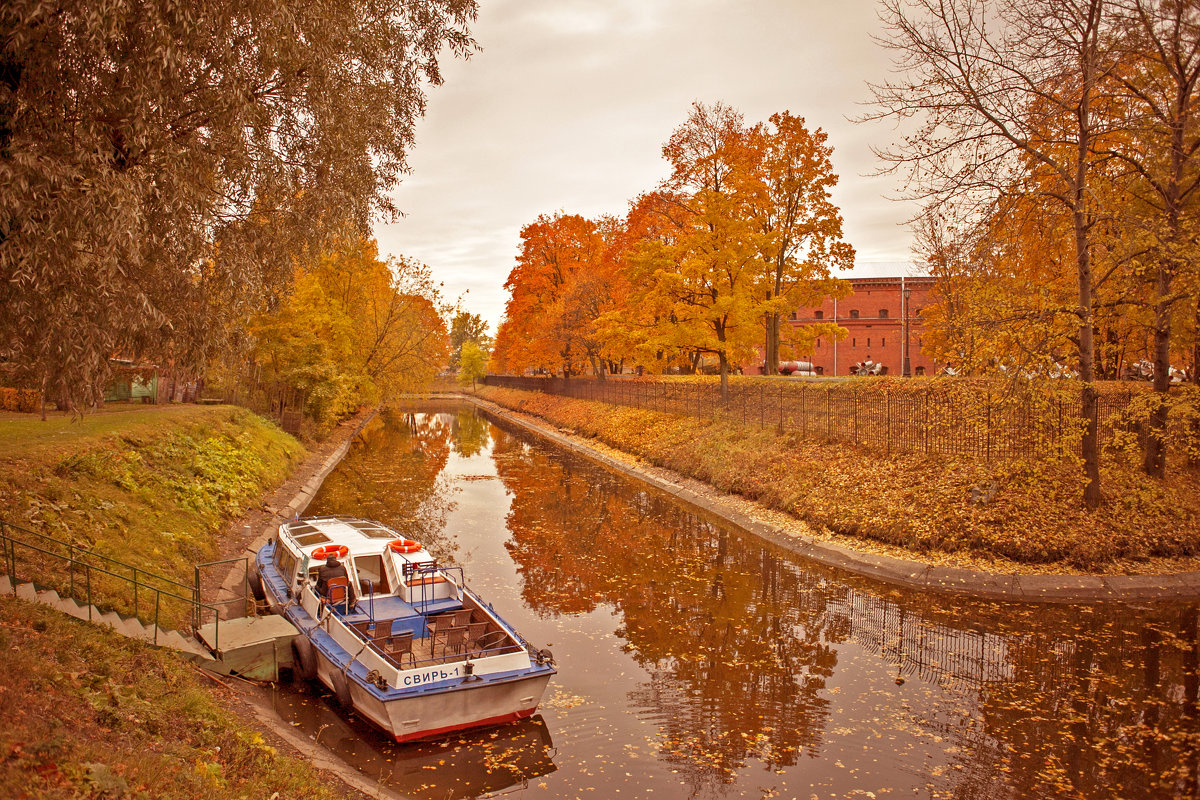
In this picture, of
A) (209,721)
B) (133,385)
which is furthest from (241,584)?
(133,385)

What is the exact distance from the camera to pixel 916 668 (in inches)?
447

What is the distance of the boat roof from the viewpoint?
13791mm

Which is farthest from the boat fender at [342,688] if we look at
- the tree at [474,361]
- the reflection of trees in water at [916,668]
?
the tree at [474,361]

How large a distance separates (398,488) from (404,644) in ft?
59.3

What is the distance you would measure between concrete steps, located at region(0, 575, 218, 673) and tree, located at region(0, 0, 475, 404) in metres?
2.72

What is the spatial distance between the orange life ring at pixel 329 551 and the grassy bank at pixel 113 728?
330 cm

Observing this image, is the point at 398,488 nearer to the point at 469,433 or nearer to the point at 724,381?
the point at 724,381

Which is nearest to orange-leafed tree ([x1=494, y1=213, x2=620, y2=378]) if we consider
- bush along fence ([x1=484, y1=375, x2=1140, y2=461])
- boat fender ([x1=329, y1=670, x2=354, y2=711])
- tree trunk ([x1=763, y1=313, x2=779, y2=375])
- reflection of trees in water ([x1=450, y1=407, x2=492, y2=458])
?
reflection of trees in water ([x1=450, y1=407, x2=492, y2=458])

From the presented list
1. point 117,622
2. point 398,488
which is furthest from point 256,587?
point 398,488

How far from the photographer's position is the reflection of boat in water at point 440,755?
27.9 ft

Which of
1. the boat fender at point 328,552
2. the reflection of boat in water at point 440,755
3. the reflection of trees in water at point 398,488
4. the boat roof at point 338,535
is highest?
the boat fender at point 328,552

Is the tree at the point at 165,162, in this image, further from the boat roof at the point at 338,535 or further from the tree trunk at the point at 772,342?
the tree trunk at the point at 772,342

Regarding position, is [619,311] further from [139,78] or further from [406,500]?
[139,78]

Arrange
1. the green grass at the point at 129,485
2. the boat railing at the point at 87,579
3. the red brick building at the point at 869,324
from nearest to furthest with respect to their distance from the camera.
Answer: the boat railing at the point at 87,579, the green grass at the point at 129,485, the red brick building at the point at 869,324
